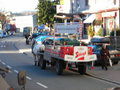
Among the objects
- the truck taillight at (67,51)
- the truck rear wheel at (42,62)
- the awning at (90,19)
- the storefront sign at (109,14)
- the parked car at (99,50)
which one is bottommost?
the truck rear wheel at (42,62)

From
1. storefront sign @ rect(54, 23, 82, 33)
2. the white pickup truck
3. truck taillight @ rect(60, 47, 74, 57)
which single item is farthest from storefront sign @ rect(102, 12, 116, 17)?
truck taillight @ rect(60, 47, 74, 57)

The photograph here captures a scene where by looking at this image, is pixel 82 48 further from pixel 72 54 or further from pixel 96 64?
pixel 96 64

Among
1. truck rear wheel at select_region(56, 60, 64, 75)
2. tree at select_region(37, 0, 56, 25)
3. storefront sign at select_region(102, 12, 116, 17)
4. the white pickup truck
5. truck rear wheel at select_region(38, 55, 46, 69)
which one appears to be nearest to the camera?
the white pickup truck

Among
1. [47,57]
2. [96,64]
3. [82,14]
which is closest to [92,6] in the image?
[82,14]

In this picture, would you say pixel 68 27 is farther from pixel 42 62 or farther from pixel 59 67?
pixel 59 67

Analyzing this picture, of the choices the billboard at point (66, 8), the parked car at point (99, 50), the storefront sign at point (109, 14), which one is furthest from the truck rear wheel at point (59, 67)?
the billboard at point (66, 8)

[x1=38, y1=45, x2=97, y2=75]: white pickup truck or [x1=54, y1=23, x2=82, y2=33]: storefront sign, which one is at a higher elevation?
[x1=54, y1=23, x2=82, y2=33]: storefront sign

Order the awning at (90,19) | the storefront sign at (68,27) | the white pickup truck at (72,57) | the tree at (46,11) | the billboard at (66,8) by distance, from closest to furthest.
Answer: the white pickup truck at (72,57) < the storefront sign at (68,27) < the awning at (90,19) < the billboard at (66,8) < the tree at (46,11)

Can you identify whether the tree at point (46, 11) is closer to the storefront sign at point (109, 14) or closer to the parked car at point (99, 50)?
the storefront sign at point (109, 14)

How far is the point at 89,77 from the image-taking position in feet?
60.0

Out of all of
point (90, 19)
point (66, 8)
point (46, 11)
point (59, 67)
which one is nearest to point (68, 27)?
point (59, 67)

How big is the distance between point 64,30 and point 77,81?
4.97 meters

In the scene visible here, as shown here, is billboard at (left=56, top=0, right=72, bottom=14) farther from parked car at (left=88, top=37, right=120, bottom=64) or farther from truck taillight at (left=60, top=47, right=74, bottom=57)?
truck taillight at (left=60, top=47, right=74, bottom=57)

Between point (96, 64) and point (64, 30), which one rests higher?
point (64, 30)
